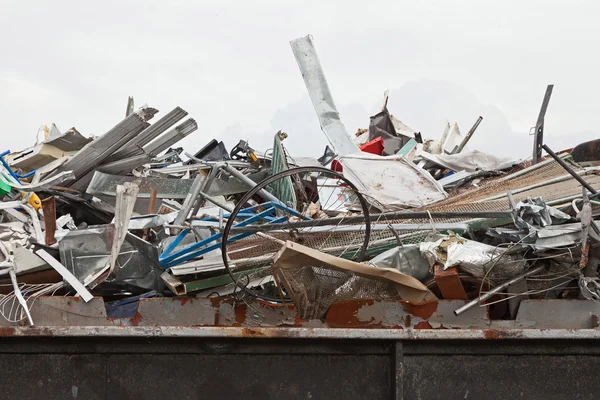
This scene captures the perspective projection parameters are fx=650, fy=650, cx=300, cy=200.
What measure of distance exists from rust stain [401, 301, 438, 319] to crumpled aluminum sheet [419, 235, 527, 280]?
0.58 ft

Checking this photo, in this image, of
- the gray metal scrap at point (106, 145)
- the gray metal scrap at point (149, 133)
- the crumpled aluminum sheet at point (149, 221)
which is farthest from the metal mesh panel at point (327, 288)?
the gray metal scrap at point (149, 133)

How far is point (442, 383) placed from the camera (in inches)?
94.5

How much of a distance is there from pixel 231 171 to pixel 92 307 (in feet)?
5.66

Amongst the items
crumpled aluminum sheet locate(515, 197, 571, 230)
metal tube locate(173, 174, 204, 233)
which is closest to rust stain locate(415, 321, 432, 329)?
crumpled aluminum sheet locate(515, 197, 571, 230)

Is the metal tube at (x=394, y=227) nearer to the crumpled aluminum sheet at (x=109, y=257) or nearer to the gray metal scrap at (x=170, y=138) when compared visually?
the crumpled aluminum sheet at (x=109, y=257)

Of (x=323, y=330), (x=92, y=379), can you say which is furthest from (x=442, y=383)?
(x=92, y=379)

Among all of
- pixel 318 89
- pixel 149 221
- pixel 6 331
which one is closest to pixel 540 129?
pixel 318 89

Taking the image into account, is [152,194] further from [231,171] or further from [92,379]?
[92,379]

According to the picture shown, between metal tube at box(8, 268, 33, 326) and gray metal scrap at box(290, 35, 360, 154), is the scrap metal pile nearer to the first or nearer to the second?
metal tube at box(8, 268, 33, 326)

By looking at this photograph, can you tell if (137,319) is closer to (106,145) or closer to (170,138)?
(106,145)

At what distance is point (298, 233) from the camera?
3316 millimetres

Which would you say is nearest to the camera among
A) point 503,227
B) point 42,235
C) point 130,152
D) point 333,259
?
point 333,259

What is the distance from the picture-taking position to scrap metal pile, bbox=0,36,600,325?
273 centimetres

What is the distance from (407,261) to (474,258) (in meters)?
0.32
